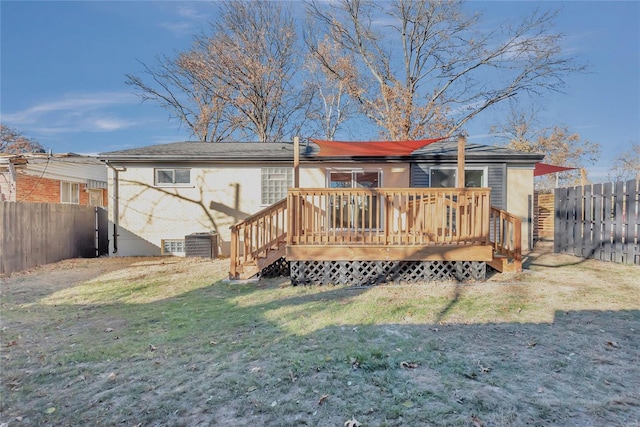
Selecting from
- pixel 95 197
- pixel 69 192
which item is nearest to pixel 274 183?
pixel 69 192

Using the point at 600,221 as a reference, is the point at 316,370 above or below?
below

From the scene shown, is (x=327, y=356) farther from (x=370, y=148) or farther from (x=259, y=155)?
(x=259, y=155)

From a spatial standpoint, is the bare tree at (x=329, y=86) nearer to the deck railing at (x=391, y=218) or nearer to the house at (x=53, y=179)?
the house at (x=53, y=179)

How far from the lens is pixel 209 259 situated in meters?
8.95

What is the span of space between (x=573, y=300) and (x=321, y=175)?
21.6ft

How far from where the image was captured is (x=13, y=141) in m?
23.2

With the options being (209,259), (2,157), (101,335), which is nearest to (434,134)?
(209,259)

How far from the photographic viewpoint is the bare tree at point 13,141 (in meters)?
22.7

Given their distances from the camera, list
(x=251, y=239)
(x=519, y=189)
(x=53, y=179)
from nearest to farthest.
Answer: (x=251, y=239), (x=519, y=189), (x=53, y=179)

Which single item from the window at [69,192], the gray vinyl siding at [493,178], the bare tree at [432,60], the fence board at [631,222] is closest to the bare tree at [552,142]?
the bare tree at [432,60]

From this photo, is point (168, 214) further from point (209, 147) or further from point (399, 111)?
point (399, 111)

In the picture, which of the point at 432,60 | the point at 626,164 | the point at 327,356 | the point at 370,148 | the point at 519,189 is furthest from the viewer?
the point at 626,164

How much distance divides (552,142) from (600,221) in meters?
19.5

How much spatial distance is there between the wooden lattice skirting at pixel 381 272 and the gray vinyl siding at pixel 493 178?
3708 millimetres
